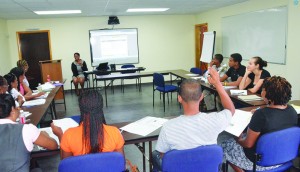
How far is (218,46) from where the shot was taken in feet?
26.6

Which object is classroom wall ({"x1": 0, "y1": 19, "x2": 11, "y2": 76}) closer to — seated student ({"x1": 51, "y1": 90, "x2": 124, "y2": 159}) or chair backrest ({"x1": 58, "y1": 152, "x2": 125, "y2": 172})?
seated student ({"x1": 51, "y1": 90, "x2": 124, "y2": 159})

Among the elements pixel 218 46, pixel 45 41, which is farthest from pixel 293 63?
pixel 45 41

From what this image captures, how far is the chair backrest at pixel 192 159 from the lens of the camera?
164 centimetres

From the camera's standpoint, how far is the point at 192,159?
5.44ft

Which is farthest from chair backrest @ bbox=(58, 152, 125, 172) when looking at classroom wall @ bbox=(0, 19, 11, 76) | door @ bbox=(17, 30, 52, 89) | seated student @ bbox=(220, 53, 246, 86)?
door @ bbox=(17, 30, 52, 89)

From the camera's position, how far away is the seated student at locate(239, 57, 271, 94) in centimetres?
376

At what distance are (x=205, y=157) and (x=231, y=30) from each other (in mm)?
6217

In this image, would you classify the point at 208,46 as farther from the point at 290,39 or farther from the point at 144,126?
the point at 144,126

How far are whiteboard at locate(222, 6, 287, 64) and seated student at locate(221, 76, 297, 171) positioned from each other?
3.79 m

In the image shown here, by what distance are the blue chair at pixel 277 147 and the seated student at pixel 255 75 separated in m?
1.81

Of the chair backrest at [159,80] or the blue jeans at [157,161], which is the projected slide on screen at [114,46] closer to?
the chair backrest at [159,80]

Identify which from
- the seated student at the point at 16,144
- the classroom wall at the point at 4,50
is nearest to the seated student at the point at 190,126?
the seated student at the point at 16,144

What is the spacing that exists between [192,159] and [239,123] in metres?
0.96

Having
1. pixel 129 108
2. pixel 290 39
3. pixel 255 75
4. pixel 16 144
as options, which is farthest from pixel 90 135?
pixel 290 39
